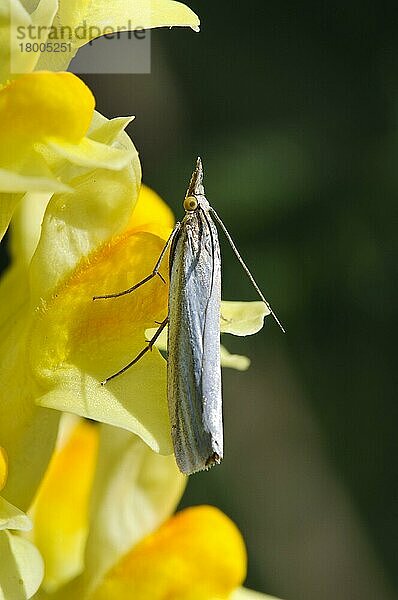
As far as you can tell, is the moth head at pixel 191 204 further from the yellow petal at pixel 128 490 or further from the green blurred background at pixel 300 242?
the green blurred background at pixel 300 242

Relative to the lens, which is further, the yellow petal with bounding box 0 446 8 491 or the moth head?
the moth head

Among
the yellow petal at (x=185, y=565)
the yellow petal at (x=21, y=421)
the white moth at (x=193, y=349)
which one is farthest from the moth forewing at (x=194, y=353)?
the yellow petal at (x=185, y=565)

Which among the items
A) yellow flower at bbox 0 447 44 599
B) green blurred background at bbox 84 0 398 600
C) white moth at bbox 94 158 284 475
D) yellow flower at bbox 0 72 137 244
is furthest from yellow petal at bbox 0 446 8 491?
green blurred background at bbox 84 0 398 600

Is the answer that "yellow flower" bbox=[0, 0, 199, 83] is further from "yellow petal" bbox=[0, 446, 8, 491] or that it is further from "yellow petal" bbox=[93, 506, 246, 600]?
"yellow petal" bbox=[93, 506, 246, 600]

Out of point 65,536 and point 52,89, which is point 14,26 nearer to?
point 52,89

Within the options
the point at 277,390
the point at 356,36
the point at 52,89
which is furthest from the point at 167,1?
the point at 277,390
